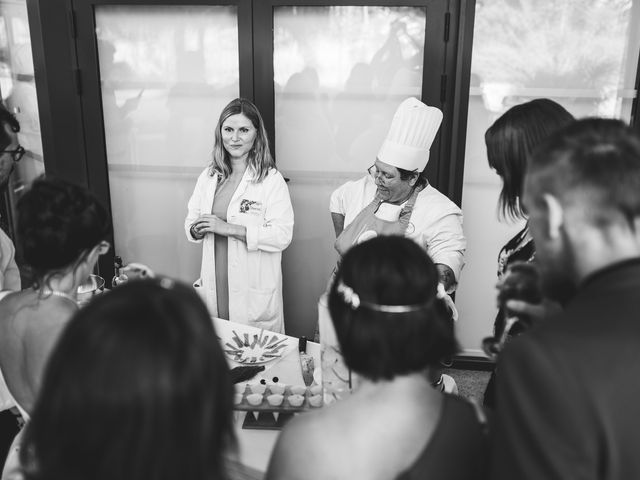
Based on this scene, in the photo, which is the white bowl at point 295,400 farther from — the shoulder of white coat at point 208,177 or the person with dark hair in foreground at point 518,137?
the shoulder of white coat at point 208,177

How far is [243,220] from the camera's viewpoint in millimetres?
2340

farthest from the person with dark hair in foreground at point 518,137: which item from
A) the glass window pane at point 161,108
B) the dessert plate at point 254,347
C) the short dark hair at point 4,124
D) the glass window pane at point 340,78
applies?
the glass window pane at point 161,108

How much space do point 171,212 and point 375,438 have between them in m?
2.39

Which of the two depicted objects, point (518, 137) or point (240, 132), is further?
point (240, 132)

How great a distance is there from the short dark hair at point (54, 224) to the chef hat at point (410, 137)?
1.13 meters

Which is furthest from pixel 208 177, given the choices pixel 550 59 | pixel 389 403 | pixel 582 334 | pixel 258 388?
pixel 582 334

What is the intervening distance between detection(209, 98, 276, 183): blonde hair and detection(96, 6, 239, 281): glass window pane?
47cm

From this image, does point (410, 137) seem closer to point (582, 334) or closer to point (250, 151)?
point (250, 151)

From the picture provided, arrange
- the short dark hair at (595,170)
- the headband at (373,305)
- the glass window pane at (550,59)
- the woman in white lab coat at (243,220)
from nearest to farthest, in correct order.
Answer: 1. the short dark hair at (595,170)
2. the headband at (373,305)
3. the woman in white lab coat at (243,220)
4. the glass window pane at (550,59)

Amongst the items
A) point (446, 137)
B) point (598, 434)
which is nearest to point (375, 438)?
point (598, 434)

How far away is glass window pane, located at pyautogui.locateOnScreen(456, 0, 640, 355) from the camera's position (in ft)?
7.95

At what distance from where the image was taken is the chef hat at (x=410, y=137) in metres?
2.00

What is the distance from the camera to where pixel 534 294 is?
1.09 meters

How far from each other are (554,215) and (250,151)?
1.76 meters
